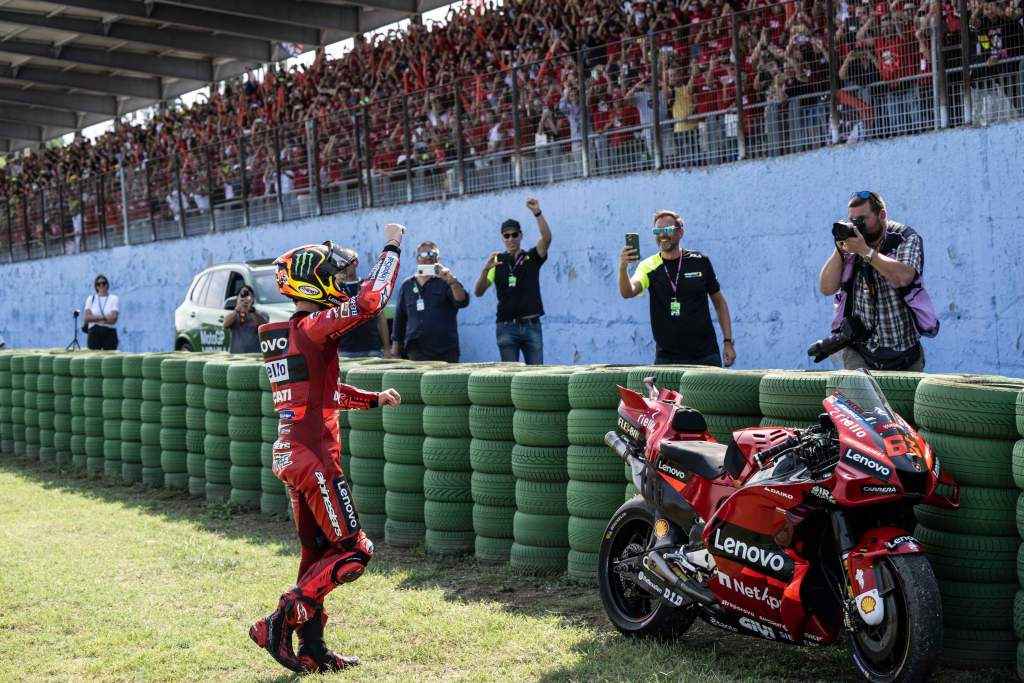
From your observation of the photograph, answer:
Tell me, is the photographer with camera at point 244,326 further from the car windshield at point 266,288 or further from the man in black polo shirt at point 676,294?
the man in black polo shirt at point 676,294

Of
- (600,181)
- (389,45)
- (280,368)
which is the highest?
(389,45)

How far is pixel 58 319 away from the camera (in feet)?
95.5

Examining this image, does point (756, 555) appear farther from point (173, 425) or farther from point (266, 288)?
point (266, 288)

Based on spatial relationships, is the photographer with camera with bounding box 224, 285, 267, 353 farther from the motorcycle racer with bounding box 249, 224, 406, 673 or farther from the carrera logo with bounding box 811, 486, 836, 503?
the carrera logo with bounding box 811, 486, 836, 503

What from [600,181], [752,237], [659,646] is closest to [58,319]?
[600,181]

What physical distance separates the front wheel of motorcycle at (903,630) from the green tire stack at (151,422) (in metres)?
8.84

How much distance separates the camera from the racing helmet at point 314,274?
5785 mm

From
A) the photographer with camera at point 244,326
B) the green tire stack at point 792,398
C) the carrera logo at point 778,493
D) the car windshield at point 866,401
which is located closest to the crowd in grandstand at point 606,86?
the photographer with camera at point 244,326

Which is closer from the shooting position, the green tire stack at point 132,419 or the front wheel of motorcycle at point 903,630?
the front wheel of motorcycle at point 903,630

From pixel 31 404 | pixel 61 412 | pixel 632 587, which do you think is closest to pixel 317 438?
pixel 632 587

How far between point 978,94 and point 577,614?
6376 millimetres

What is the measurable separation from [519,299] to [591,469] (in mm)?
5390

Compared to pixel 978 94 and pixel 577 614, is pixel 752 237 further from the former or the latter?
pixel 577 614

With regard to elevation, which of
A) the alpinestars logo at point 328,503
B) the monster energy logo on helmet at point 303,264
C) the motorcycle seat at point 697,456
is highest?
the monster energy logo on helmet at point 303,264
